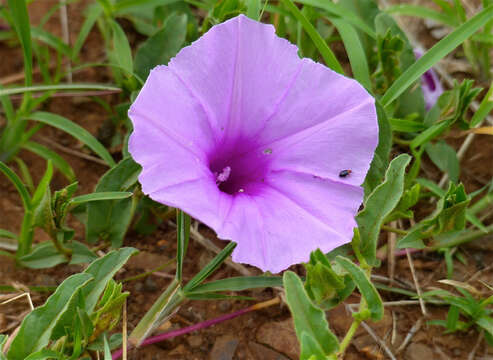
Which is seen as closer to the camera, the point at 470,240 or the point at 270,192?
the point at 270,192

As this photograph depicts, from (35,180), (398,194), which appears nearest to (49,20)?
(35,180)

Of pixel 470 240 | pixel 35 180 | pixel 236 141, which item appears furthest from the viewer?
pixel 35 180

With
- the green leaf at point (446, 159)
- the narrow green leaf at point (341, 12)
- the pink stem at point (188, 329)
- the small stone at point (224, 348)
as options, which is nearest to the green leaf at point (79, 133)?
the pink stem at point (188, 329)

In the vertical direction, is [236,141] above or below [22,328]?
above

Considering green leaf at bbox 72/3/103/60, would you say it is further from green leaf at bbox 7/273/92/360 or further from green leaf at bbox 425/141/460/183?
green leaf at bbox 425/141/460/183

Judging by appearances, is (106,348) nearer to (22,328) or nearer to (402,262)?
(22,328)

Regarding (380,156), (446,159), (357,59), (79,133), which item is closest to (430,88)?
(446,159)

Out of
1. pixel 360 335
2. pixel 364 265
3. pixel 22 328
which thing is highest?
pixel 364 265
